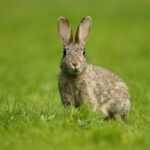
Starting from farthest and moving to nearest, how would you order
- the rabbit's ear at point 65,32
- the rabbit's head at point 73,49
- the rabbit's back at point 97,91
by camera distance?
1. the rabbit's ear at point 65,32
2. the rabbit's back at point 97,91
3. the rabbit's head at point 73,49

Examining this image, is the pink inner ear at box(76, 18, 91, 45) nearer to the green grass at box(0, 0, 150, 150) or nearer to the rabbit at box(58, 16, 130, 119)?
the rabbit at box(58, 16, 130, 119)

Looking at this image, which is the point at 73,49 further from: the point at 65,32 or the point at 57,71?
the point at 57,71

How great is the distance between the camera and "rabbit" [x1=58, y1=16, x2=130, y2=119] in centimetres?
673

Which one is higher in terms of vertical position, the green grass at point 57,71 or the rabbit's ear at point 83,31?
the rabbit's ear at point 83,31

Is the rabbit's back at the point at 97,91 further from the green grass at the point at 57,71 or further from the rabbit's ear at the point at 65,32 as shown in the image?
the rabbit's ear at the point at 65,32

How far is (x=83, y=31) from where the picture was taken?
7.21 meters

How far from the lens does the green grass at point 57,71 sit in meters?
5.09

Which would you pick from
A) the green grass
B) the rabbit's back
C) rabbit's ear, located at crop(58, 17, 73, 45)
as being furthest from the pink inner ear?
the green grass

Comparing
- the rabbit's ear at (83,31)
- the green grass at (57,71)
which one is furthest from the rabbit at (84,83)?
the green grass at (57,71)

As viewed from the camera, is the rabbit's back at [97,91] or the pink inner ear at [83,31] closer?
the rabbit's back at [97,91]

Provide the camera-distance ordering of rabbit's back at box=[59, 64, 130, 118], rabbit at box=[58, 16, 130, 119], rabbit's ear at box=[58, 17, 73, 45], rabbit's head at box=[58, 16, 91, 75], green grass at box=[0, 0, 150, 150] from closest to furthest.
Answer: green grass at box=[0, 0, 150, 150], rabbit's head at box=[58, 16, 91, 75], rabbit at box=[58, 16, 130, 119], rabbit's back at box=[59, 64, 130, 118], rabbit's ear at box=[58, 17, 73, 45]

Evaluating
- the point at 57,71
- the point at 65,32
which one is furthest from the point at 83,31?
the point at 57,71

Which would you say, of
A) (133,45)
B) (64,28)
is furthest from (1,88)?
(133,45)

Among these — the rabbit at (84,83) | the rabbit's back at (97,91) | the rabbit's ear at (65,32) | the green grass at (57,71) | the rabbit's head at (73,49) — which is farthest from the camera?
the rabbit's ear at (65,32)
